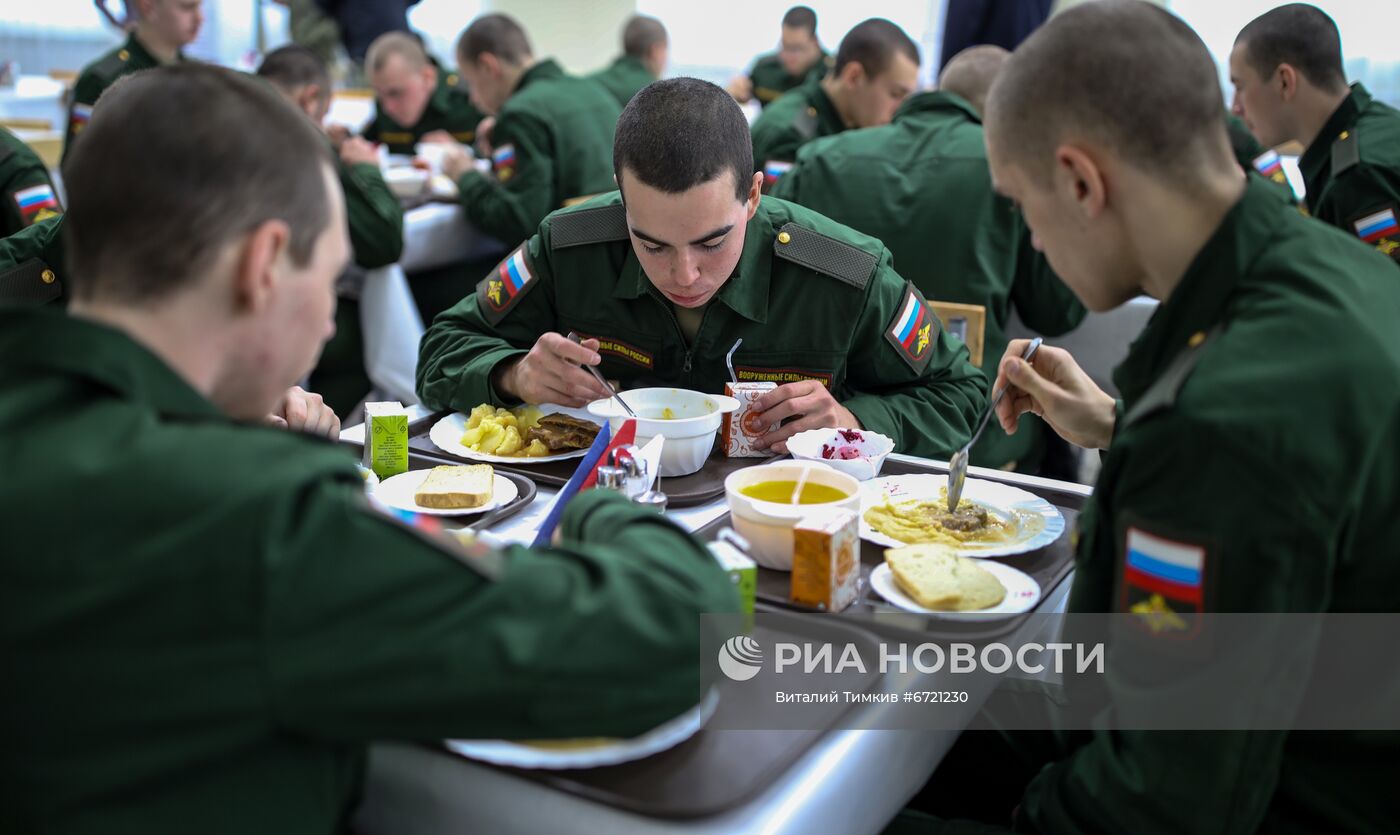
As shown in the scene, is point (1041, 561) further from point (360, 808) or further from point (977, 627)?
point (360, 808)

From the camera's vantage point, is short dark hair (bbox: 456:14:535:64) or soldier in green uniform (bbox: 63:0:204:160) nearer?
soldier in green uniform (bbox: 63:0:204:160)

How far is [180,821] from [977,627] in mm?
808

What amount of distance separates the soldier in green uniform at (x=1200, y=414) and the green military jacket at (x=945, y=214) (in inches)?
63.8

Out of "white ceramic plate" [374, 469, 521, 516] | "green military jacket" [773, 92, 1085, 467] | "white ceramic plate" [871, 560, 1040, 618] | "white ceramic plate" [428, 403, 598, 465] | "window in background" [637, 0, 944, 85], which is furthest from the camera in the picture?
"window in background" [637, 0, 944, 85]

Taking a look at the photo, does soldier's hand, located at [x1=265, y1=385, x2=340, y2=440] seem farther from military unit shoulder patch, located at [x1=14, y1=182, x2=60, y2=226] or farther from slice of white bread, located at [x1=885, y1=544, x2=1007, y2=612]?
military unit shoulder patch, located at [x1=14, y1=182, x2=60, y2=226]

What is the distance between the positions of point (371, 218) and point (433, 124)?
260 centimetres

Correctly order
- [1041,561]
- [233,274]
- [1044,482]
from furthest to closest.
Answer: [1044,482]
[1041,561]
[233,274]

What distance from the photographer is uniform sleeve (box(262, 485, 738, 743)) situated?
2.72 ft

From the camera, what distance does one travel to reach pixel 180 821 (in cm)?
85

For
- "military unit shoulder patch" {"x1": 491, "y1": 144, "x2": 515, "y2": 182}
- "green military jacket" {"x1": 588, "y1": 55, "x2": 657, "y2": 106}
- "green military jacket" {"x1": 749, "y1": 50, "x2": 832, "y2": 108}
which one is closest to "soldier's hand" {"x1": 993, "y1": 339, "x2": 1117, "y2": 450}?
"military unit shoulder patch" {"x1": 491, "y1": 144, "x2": 515, "y2": 182}

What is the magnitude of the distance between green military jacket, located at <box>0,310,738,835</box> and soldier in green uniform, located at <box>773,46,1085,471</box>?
7.02ft

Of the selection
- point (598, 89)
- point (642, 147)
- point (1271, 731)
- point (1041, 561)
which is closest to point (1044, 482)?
point (1041, 561)

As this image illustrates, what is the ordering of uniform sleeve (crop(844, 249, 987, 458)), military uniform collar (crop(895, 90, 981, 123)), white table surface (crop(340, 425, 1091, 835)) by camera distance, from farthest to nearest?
military uniform collar (crop(895, 90, 981, 123))
uniform sleeve (crop(844, 249, 987, 458))
white table surface (crop(340, 425, 1091, 835))

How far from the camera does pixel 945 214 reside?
119 inches
